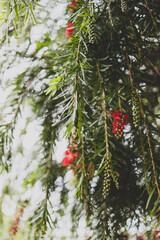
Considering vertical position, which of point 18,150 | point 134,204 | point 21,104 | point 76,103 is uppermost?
point 21,104

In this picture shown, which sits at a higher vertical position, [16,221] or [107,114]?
[107,114]

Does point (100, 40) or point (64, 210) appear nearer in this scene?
point (100, 40)

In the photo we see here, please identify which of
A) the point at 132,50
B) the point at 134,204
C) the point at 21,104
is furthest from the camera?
the point at 21,104

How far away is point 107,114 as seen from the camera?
0.51 m

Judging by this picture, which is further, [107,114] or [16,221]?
[16,221]

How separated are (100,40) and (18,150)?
48 centimetres

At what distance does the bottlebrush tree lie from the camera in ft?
1.30

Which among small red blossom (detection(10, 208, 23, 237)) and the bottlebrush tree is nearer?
the bottlebrush tree

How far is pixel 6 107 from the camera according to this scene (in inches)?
28.5

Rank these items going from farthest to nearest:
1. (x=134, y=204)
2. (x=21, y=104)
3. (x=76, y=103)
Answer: (x=21, y=104) < (x=134, y=204) < (x=76, y=103)

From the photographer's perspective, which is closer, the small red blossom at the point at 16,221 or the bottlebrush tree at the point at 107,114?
the bottlebrush tree at the point at 107,114

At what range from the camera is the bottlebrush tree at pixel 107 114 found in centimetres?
40

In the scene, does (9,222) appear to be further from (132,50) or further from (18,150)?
(132,50)

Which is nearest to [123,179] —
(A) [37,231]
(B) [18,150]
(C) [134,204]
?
(C) [134,204]
